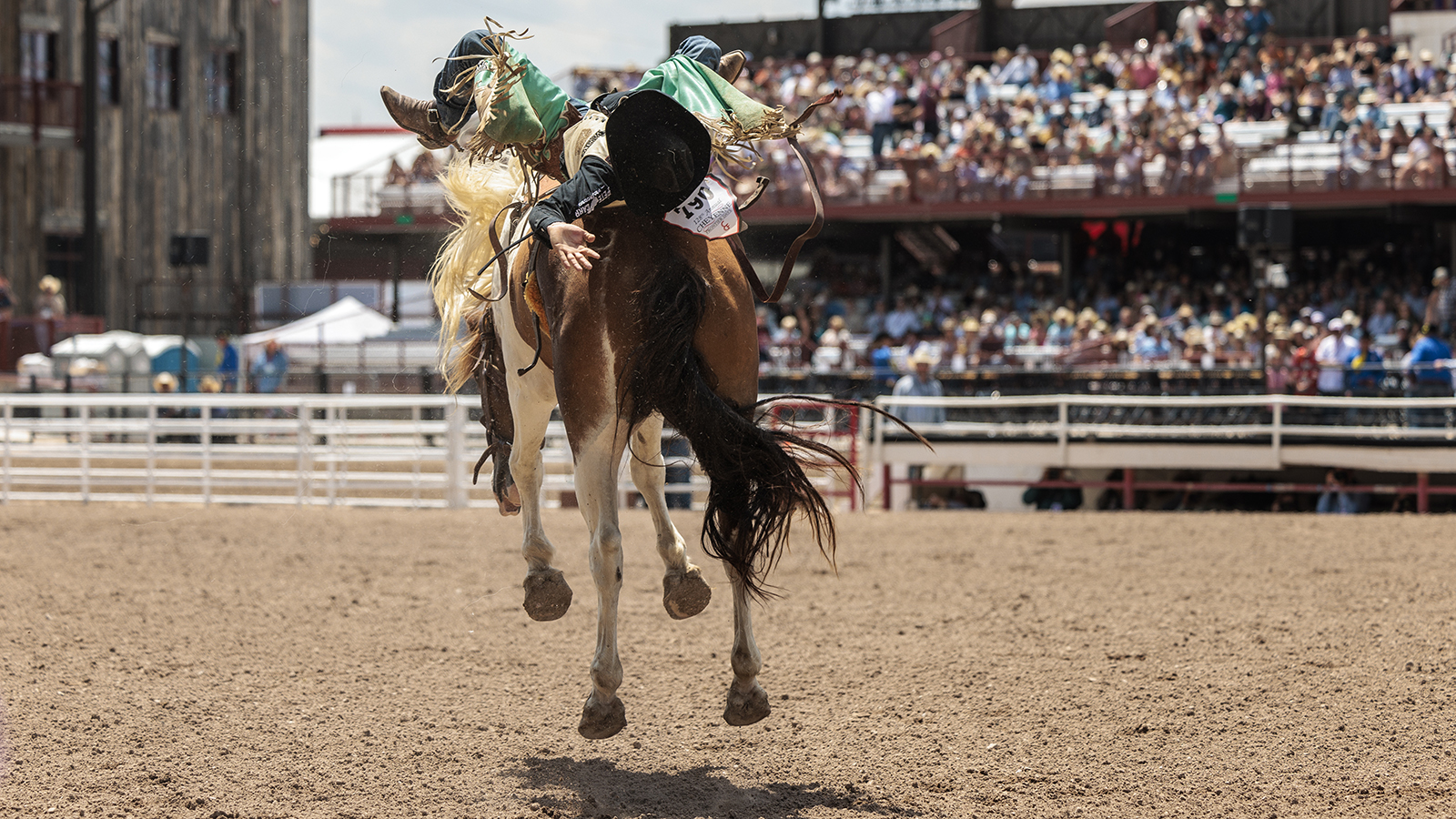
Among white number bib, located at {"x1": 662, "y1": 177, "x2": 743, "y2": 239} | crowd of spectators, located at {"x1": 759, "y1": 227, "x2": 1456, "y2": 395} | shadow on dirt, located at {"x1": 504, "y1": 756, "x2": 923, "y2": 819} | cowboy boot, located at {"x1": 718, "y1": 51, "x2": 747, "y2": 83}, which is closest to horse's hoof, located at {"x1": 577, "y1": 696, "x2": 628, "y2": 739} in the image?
shadow on dirt, located at {"x1": 504, "y1": 756, "x2": 923, "y2": 819}

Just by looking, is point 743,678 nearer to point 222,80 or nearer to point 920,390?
point 920,390

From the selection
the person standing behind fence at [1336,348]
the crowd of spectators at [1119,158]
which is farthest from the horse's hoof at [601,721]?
the person standing behind fence at [1336,348]

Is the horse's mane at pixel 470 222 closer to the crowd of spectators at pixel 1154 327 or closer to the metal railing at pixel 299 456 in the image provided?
the metal railing at pixel 299 456

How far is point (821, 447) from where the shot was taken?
13.4 feet

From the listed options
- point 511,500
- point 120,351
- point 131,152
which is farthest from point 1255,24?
point 511,500

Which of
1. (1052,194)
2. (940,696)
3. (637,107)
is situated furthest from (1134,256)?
(637,107)

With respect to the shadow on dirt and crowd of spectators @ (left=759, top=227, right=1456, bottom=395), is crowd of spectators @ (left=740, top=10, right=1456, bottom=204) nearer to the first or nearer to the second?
crowd of spectators @ (left=759, top=227, right=1456, bottom=395)

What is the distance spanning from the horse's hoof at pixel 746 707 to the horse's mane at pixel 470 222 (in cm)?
172

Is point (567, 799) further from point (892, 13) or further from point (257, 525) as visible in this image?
point (892, 13)

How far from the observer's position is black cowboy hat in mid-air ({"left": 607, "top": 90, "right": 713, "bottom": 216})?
3.83 meters

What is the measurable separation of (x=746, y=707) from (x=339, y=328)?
1764 centimetres

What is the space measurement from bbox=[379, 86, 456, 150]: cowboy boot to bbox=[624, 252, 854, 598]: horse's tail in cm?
105

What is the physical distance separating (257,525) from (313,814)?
329 inches

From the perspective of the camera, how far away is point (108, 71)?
77.0 feet
